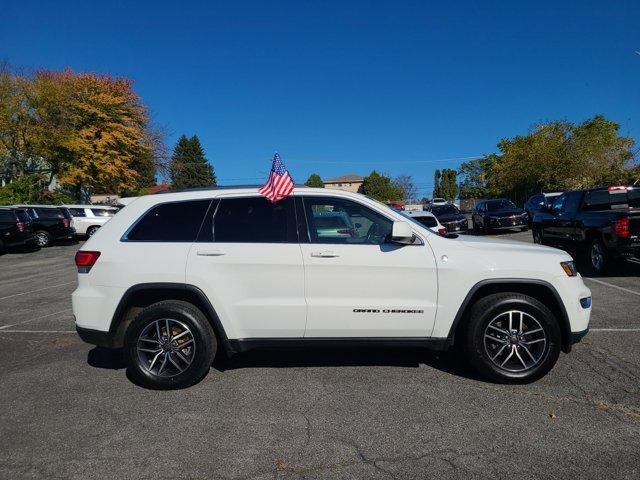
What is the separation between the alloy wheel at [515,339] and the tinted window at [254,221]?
196 centimetres

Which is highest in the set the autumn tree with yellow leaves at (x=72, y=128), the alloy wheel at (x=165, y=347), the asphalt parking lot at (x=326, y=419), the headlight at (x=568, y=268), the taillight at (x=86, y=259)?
the autumn tree with yellow leaves at (x=72, y=128)

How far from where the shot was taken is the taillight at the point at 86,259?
414cm

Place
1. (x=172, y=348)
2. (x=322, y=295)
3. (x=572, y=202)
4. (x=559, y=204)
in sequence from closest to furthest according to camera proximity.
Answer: (x=322, y=295), (x=172, y=348), (x=572, y=202), (x=559, y=204)

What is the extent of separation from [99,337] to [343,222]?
2.46 meters

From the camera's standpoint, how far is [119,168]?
117ft

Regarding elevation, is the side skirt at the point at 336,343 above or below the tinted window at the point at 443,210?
below

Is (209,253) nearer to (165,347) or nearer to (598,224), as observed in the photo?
(165,347)

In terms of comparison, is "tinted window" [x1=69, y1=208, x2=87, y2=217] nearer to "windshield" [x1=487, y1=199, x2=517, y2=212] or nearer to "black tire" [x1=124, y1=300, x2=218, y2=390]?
"windshield" [x1=487, y1=199, x2=517, y2=212]

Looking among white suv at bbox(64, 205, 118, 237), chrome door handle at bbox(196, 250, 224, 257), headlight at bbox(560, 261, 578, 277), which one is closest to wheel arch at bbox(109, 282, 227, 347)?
chrome door handle at bbox(196, 250, 224, 257)

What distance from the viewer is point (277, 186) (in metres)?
4.25

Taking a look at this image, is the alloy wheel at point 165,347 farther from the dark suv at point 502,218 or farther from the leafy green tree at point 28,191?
the leafy green tree at point 28,191

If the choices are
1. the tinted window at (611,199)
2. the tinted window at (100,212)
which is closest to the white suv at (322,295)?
the tinted window at (611,199)

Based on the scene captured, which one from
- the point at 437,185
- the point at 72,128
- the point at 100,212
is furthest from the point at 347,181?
the point at 100,212

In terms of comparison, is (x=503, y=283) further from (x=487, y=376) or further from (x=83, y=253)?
(x=83, y=253)
